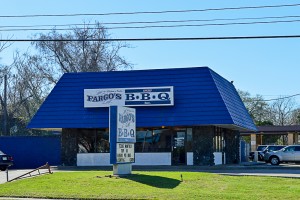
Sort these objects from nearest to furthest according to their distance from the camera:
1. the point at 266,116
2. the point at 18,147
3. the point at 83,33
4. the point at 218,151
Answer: the point at 218,151
the point at 18,147
the point at 83,33
the point at 266,116

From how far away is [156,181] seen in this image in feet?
66.0

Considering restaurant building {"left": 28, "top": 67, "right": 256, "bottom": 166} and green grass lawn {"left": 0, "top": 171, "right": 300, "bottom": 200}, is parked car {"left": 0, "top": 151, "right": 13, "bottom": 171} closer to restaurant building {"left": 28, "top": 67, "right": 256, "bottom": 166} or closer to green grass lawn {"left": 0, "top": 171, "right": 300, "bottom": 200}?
restaurant building {"left": 28, "top": 67, "right": 256, "bottom": 166}

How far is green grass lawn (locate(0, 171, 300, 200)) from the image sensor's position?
1680cm

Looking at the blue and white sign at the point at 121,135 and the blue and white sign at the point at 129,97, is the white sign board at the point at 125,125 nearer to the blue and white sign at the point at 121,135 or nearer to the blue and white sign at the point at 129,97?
the blue and white sign at the point at 121,135

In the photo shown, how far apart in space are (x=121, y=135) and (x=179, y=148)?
12082 mm

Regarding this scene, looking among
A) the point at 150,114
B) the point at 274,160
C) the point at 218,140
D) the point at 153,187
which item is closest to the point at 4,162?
the point at 150,114

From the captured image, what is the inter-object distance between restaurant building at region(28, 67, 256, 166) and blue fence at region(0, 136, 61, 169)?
5316mm

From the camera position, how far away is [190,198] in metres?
16.0

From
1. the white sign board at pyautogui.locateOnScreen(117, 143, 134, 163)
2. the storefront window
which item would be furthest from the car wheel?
the white sign board at pyautogui.locateOnScreen(117, 143, 134, 163)

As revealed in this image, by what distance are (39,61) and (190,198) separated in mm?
47702

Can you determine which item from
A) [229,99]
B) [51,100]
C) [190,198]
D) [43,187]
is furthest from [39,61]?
[190,198]

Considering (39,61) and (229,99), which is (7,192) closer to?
(229,99)

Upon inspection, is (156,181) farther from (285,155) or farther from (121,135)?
(285,155)

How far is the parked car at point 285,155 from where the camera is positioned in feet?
128
